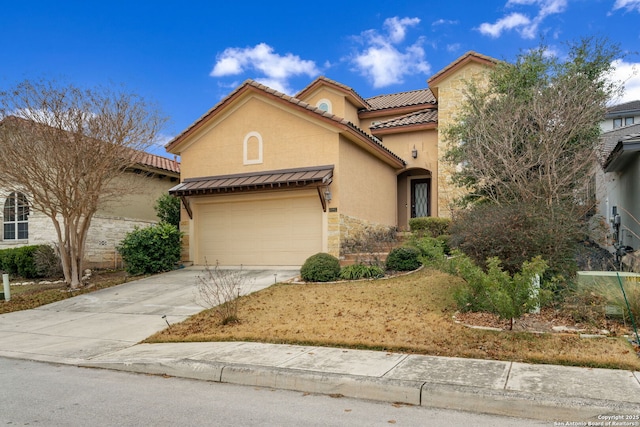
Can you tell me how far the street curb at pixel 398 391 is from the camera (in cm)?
456

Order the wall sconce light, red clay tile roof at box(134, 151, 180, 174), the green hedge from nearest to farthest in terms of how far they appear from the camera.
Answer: the wall sconce light
the green hedge
red clay tile roof at box(134, 151, 180, 174)

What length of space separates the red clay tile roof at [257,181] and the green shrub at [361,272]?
3.08 metres

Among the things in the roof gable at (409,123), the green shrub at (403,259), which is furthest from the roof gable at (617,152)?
the roof gable at (409,123)

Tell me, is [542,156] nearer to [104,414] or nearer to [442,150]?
[442,150]

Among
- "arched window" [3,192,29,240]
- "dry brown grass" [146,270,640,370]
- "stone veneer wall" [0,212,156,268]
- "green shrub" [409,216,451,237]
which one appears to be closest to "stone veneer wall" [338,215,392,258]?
"green shrub" [409,216,451,237]

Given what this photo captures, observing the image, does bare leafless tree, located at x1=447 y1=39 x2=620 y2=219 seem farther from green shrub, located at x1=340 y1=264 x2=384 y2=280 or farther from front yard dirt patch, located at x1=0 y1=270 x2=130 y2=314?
front yard dirt patch, located at x1=0 y1=270 x2=130 y2=314

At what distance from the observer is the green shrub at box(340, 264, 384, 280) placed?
41.7ft

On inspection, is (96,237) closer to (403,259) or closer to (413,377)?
(403,259)

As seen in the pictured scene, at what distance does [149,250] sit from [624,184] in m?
14.8

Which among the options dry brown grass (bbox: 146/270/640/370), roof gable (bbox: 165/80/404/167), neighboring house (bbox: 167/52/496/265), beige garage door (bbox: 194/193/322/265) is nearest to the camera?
dry brown grass (bbox: 146/270/640/370)

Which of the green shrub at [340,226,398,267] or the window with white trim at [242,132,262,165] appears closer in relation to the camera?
the green shrub at [340,226,398,267]

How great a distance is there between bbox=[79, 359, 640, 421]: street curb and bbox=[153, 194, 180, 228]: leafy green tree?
12.3 meters

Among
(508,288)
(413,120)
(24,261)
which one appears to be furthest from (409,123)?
(24,261)

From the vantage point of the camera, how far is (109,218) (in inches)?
772
